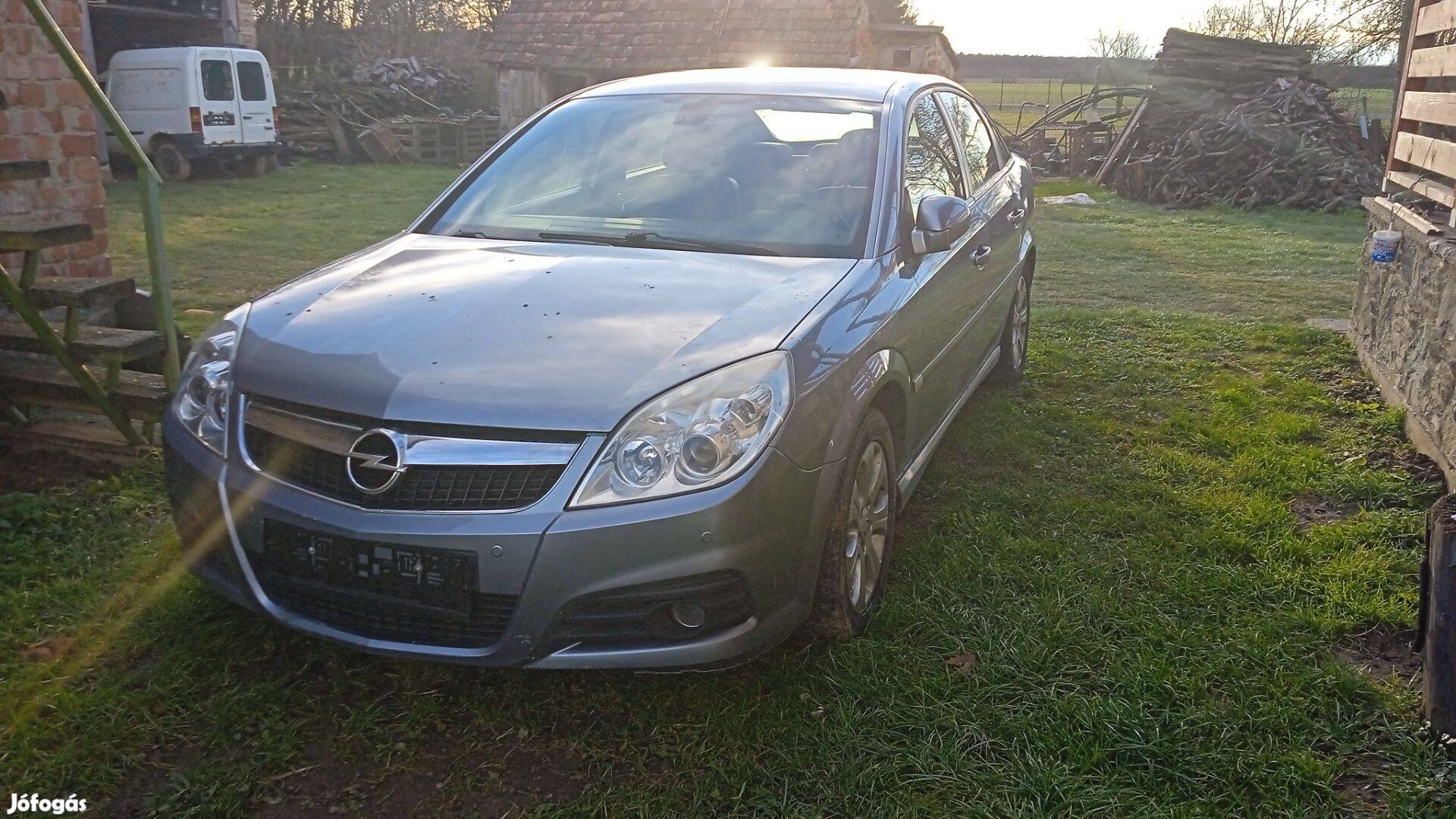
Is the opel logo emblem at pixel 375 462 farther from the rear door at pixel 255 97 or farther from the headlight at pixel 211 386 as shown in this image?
the rear door at pixel 255 97

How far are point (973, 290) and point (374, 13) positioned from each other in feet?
100

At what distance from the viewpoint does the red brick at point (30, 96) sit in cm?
534

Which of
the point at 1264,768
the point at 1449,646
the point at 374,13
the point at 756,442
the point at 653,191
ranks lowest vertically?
the point at 1264,768

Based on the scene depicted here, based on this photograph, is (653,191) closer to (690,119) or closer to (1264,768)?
(690,119)

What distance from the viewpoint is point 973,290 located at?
178 inches

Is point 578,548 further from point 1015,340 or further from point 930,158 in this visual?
point 1015,340

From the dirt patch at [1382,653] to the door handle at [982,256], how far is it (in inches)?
76.6

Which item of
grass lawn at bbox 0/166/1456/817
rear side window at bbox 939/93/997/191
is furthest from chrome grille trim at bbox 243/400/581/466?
rear side window at bbox 939/93/997/191

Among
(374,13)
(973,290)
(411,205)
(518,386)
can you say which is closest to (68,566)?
(518,386)

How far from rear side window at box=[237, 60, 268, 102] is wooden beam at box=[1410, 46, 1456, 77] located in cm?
1746

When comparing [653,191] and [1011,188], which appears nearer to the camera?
[653,191]

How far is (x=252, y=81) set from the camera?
18906 millimetres

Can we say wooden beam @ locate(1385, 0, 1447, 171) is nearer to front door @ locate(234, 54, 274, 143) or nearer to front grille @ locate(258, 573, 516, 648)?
front grille @ locate(258, 573, 516, 648)

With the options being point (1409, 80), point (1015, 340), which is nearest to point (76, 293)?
point (1015, 340)
